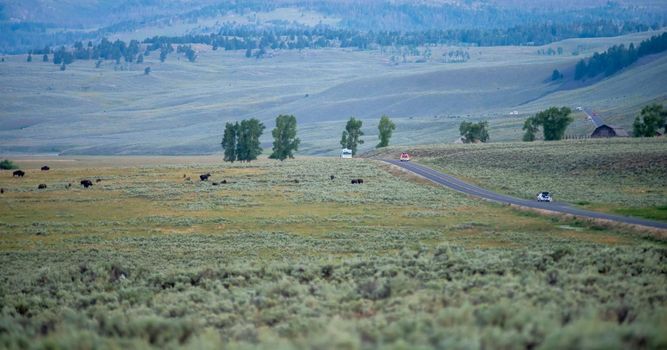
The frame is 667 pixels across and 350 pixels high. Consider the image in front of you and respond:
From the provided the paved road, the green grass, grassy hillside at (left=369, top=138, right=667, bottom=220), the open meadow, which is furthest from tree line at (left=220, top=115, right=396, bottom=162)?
the green grass

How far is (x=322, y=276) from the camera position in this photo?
23188 mm

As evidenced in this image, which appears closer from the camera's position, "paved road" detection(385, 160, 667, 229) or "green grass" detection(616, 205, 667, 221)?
"paved road" detection(385, 160, 667, 229)

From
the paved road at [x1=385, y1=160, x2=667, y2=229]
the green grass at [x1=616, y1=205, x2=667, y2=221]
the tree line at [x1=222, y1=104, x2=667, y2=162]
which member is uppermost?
the tree line at [x1=222, y1=104, x2=667, y2=162]

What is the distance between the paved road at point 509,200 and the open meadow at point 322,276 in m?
1.71

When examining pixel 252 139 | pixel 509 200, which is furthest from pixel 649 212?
pixel 252 139

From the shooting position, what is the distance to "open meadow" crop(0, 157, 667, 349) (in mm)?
14078

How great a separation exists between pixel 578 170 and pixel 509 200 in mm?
19177

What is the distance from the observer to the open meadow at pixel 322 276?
14.1 meters

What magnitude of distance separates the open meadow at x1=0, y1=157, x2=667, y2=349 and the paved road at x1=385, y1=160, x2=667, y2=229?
1.71 m

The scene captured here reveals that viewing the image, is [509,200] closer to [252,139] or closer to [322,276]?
[322,276]

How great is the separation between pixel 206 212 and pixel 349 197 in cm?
1127

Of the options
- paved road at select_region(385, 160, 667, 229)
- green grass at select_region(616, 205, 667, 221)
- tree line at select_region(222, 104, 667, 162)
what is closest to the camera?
paved road at select_region(385, 160, 667, 229)

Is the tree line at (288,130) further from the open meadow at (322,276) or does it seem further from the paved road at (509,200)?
the open meadow at (322,276)

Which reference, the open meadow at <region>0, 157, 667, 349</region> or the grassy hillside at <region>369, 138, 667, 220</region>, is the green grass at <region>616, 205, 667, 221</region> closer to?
the grassy hillside at <region>369, 138, 667, 220</region>
